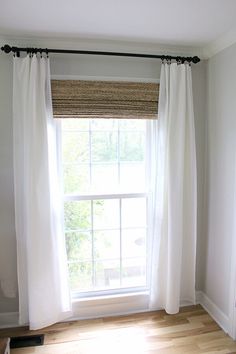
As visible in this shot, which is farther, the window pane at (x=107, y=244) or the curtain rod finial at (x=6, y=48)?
the window pane at (x=107, y=244)

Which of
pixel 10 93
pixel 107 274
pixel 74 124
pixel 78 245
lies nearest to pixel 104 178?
pixel 74 124

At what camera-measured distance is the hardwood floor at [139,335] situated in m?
2.03

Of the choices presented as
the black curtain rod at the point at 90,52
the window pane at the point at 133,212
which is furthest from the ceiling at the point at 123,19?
the window pane at the point at 133,212

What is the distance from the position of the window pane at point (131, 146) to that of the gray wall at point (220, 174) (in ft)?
1.94

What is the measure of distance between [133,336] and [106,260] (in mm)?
633

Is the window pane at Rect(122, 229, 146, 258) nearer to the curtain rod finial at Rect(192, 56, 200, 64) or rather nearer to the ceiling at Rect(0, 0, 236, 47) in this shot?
the curtain rod finial at Rect(192, 56, 200, 64)

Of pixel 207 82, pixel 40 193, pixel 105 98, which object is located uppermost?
pixel 207 82

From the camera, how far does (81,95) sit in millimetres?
2150

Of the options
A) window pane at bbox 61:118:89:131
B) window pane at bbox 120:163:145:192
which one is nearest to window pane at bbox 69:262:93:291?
window pane at bbox 120:163:145:192

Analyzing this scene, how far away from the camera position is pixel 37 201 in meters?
2.09

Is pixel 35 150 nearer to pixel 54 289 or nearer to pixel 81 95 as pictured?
pixel 81 95

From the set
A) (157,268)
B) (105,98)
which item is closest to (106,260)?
(157,268)

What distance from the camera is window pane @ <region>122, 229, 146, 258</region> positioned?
2490 millimetres

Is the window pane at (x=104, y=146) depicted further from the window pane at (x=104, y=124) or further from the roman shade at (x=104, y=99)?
the roman shade at (x=104, y=99)
